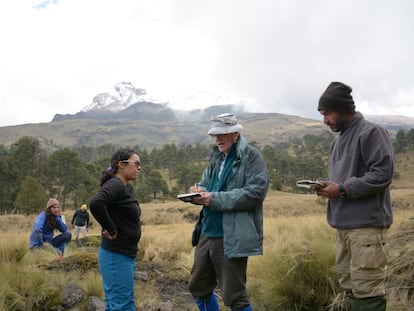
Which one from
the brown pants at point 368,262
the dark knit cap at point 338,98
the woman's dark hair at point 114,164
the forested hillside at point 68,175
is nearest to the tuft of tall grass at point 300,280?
the brown pants at point 368,262

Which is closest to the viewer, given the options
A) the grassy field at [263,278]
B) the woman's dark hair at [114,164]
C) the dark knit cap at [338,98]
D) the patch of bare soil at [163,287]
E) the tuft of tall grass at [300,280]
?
the dark knit cap at [338,98]

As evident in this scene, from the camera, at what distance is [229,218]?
3.45 metres

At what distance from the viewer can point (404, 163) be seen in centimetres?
7138

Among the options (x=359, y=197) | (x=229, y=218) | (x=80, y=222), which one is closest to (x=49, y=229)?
(x=229, y=218)

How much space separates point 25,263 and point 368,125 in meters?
5.32

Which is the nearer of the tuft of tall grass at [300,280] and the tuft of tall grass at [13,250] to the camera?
the tuft of tall grass at [300,280]

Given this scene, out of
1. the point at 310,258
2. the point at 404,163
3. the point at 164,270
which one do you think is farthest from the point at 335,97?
the point at 404,163

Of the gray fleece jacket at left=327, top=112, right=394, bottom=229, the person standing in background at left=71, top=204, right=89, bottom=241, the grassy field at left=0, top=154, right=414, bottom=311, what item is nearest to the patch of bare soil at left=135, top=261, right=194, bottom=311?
the grassy field at left=0, top=154, right=414, bottom=311

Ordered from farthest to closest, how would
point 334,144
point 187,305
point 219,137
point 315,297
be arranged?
point 187,305 < point 315,297 < point 219,137 < point 334,144

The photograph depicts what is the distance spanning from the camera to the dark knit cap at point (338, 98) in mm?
3207

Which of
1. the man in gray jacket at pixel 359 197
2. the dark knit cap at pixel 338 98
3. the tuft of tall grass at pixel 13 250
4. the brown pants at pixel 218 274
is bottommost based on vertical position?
the tuft of tall grass at pixel 13 250

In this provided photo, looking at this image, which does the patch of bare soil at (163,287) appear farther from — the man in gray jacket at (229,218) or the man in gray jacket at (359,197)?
the man in gray jacket at (359,197)

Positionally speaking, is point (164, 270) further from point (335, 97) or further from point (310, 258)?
point (335, 97)

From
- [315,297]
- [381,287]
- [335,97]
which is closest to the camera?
[381,287]
